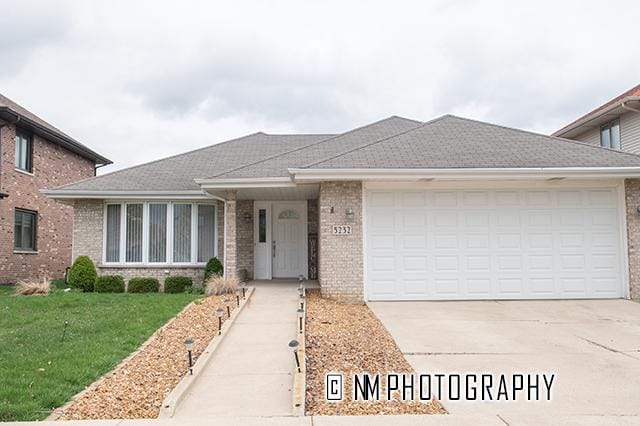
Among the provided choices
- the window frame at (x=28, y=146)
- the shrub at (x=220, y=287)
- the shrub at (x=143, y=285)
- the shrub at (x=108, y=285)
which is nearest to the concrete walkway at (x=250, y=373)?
the shrub at (x=220, y=287)

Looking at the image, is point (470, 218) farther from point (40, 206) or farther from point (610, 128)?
point (40, 206)

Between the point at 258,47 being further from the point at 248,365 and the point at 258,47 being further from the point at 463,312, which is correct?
the point at 248,365

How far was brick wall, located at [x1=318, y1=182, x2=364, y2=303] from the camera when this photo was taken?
36.1ft

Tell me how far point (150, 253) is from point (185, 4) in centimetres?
670

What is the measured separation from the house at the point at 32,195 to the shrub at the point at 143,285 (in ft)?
17.2

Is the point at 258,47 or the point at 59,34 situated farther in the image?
the point at 258,47

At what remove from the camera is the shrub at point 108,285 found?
13.4 m

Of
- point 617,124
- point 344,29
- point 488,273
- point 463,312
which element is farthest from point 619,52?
point 463,312

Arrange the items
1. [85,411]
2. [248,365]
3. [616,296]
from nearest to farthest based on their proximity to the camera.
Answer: [85,411], [248,365], [616,296]

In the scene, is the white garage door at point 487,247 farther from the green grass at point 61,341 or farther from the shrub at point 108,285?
the shrub at point 108,285

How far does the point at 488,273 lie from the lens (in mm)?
11273

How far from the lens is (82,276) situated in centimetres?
1359

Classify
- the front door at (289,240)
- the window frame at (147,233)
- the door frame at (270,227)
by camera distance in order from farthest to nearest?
the front door at (289,240) → the door frame at (270,227) → the window frame at (147,233)

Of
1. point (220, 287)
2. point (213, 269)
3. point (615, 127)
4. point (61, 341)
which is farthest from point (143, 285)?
point (615, 127)
